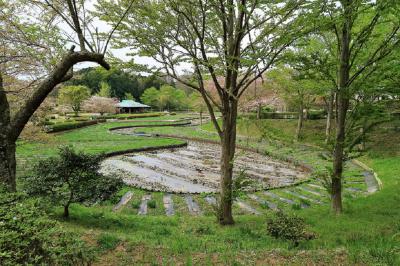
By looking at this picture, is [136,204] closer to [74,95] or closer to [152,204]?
[152,204]

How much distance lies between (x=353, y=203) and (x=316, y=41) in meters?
10.9

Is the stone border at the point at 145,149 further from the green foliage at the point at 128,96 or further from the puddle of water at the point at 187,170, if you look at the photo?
the green foliage at the point at 128,96

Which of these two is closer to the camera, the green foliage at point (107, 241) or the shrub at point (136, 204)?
the green foliage at point (107, 241)

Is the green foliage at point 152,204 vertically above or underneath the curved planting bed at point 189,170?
above

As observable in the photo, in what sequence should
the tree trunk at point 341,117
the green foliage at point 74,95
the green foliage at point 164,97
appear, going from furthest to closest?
1. the green foliage at point 164,97
2. the green foliage at point 74,95
3. the tree trunk at point 341,117

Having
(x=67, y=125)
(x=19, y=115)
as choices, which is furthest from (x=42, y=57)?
(x=67, y=125)

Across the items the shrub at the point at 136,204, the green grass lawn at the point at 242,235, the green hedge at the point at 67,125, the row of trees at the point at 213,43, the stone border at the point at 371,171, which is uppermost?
the row of trees at the point at 213,43

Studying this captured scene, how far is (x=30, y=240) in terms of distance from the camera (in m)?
2.76

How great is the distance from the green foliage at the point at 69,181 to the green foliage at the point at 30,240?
372 cm

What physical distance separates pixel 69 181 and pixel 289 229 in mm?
5369

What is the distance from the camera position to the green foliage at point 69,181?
22.7 ft

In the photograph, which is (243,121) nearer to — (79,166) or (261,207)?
(261,207)

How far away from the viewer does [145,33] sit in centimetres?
701

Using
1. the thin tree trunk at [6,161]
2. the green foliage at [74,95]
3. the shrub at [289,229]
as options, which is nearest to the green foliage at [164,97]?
the green foliage at [74,95]
